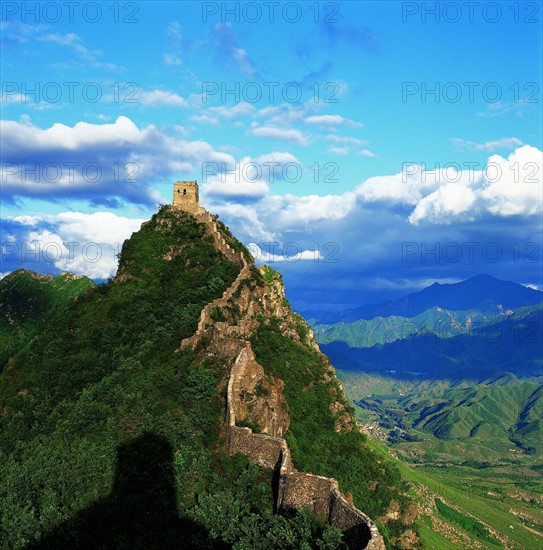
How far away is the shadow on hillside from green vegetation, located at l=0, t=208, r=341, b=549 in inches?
3.3

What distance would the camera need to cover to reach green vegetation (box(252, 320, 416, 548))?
54375 mm

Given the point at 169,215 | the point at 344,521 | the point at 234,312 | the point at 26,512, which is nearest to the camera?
the point at 344,521

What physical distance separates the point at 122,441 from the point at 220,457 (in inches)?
334

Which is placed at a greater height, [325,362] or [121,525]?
[325,362]

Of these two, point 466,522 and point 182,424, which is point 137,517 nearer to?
point 182,424

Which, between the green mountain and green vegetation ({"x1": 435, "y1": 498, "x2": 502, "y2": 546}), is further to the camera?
green vegetation ({"x1": 435, "y1": 498, "x2": 502, "y2": 546})

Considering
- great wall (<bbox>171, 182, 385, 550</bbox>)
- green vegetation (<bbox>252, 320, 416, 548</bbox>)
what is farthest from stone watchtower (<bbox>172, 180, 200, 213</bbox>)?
green vegetation (<bbox>252, 320, 416, 548</bbox>)

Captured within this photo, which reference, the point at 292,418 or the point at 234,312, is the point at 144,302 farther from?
the point at 292,418

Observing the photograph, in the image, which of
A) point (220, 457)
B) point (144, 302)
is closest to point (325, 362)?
point (144, 302)

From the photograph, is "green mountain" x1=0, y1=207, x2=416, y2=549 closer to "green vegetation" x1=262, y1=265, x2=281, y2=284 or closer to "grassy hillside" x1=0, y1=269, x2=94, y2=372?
"green vegetation" x1=262, y1=265, x2=281, y2=284

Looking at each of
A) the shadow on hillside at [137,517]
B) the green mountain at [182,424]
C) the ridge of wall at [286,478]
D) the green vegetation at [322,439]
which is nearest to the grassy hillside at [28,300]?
the green mountain at [182,424]

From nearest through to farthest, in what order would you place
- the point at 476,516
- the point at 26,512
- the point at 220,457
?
the point at 26,512, the point at 220,457, the point at 476,516

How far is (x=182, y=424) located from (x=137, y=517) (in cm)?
927

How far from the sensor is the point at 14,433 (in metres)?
55.2
